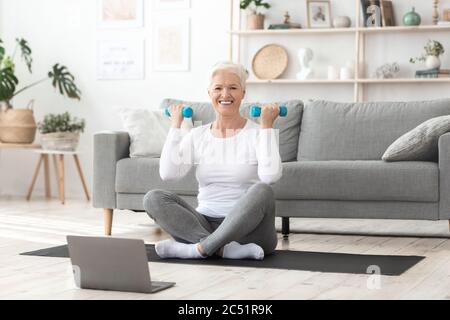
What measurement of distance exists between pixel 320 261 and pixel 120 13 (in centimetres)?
420

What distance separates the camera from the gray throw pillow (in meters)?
4.42

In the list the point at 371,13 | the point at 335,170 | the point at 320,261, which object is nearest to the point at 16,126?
the point at 371,13

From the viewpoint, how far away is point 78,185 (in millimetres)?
7469

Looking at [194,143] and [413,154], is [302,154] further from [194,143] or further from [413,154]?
[194,143]

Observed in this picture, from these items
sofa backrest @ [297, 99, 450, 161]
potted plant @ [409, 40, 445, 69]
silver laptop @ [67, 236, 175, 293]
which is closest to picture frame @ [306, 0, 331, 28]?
potted plant @ [409, 40, 445, 69]

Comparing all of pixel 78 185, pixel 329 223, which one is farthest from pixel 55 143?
pixel 329 223

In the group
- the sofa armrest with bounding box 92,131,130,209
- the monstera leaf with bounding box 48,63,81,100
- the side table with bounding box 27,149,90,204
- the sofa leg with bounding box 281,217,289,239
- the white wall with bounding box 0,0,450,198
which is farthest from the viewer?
the monstera leaf with bounding box 48,63,81,100

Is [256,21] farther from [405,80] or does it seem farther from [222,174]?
[222,174]

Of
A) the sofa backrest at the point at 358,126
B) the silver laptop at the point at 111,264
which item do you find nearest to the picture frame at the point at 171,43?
the sofa backrest at the point at 358,126

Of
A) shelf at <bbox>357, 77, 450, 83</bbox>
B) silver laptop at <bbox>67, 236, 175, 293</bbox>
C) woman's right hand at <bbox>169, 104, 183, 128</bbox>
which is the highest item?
shelf at <bbox>357, 77, 450, 83</bbox>

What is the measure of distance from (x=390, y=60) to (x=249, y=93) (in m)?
1.16

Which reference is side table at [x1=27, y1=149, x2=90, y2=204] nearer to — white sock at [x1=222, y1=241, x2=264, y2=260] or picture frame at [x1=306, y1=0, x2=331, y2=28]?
picture frame at [x1=306, y1=0, x2=331, y2=28]

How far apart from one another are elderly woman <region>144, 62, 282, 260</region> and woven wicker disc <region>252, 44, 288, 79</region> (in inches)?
120

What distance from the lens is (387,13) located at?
6414 millimetres
